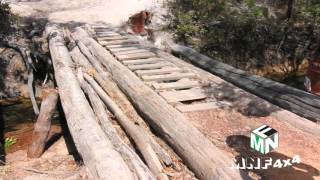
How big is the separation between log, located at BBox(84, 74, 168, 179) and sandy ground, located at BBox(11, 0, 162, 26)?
8.48 metres

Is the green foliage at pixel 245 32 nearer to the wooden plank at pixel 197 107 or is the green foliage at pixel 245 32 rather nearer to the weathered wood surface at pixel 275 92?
the weathered wood surface at pixel 275 92

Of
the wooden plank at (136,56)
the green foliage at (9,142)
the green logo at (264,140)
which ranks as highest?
the green logo at (264,140)

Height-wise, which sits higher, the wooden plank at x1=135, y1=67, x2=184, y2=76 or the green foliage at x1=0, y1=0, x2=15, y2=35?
the green foliage at x1=0, y1=0, x2=15, y2=35

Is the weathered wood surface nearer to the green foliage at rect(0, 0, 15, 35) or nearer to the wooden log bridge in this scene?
the wooden log bridge

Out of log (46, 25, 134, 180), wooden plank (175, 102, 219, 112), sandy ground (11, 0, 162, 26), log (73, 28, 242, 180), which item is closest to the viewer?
log (73, 28, 242, 180)

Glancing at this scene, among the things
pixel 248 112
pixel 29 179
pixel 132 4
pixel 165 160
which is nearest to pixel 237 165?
pixel 165 160

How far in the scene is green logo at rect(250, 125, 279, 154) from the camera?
344cm

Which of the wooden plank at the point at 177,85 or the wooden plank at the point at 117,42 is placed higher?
the wooden plank at the point at 117,42

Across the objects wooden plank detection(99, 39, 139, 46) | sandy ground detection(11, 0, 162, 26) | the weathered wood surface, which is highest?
sandy ground detection(11, 0, 162, 26)

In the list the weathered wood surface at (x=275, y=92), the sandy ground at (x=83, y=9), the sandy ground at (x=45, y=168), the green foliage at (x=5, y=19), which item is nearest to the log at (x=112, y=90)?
the sandy ground at (x=45, y=168)

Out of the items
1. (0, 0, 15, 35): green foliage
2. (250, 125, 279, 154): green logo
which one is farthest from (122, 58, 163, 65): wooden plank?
(250, 125, 279, 154): green logo

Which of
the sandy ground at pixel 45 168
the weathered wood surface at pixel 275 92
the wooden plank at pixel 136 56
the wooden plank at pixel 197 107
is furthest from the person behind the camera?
the wooden plank at pixel 136 56

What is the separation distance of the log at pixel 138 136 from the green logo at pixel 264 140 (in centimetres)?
196

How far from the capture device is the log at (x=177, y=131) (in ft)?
16.3
